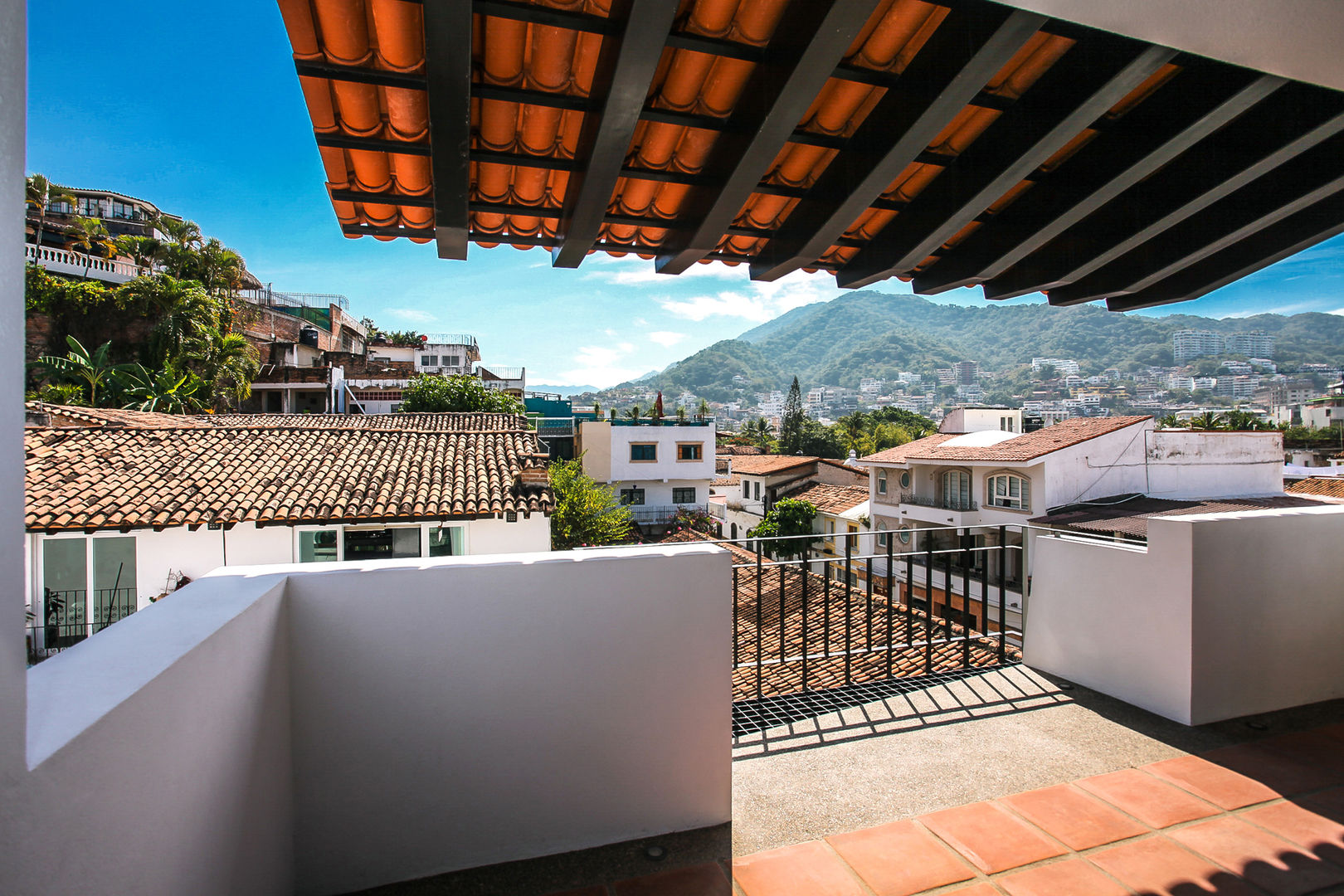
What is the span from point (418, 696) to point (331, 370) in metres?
30.4

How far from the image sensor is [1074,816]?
7.36 ft

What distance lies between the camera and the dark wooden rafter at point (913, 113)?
1.50 metres

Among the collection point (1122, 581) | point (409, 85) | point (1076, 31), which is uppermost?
point (1076, 31)

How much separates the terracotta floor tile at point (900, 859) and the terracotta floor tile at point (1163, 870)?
1.60ft

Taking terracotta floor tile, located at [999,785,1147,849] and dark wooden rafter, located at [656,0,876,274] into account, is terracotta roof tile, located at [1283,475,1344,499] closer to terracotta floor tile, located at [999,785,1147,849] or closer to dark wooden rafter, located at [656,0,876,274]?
terracotta floor tile, located at [999,785,1147,849]

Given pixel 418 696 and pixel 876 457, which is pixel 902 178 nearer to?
pixel 418 696

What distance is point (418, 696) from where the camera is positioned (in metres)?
1.92

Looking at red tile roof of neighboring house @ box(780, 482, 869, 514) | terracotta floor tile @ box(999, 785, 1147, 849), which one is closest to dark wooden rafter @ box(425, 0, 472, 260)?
terracotta floor tile @ box(999, 785, 1147, 849)

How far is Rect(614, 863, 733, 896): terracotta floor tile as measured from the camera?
190 centimetres

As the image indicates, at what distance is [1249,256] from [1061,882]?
272cm

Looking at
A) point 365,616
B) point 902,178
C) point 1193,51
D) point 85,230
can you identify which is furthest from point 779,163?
point 85,230

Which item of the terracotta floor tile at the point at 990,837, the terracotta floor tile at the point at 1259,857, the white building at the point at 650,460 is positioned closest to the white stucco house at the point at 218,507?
the terracotta floor tile at the point at 990,837

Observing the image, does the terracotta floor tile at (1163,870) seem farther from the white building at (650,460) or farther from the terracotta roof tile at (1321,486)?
the white building at (650,460)

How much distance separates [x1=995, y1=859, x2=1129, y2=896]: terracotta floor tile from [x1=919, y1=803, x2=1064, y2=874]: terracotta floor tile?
4 centimetres
